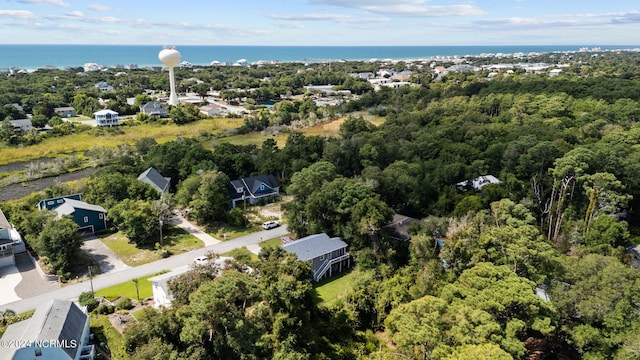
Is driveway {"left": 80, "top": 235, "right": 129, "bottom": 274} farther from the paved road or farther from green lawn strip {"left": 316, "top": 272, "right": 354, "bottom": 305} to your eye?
green lawn strip {"left": 316, "top": 272, "right": 354, "bottom": 305}

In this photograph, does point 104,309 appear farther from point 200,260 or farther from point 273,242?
point 273,242

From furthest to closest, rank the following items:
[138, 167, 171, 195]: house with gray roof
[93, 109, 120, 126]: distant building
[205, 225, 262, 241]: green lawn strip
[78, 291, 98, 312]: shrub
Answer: [93, 109, 120, 126]: distant building < [138, 167, 171, 195]: house with gray roof < [205, 225, 262, 241]: green lawn strip < [78, 291, 98, 312]: shrub

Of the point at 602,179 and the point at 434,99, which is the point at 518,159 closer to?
the point at 602,179

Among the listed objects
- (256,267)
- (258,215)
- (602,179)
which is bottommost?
(258,215)

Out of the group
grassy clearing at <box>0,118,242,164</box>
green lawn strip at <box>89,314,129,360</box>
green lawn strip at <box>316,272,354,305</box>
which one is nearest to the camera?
green lawn strip at <box>89,314,129,360</box>

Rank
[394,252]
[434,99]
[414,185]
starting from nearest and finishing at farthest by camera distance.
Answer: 1. [394,252]
2. [414,185]
3. [434,99]

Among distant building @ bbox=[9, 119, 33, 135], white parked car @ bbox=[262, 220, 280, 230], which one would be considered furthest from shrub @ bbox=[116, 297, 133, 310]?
distant building @ bbox=[9, 119, 33, 135]

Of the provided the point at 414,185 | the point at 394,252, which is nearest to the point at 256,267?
the point at 394,252
